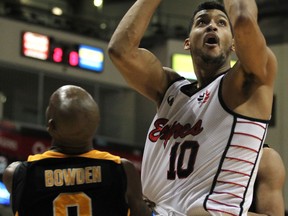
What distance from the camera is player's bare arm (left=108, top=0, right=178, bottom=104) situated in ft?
12.3

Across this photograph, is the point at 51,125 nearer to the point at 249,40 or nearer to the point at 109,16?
the point at 249,40

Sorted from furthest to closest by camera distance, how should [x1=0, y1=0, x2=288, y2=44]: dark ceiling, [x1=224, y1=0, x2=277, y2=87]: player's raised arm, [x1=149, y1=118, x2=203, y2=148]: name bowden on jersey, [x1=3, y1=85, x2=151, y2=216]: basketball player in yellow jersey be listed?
1. [x1=0, y1=0, x2=288, y2=44]: dark ceiling
2. [x1=149, y1=118, x2=203, y2=148]: name bowden on jersey
3. [x1=224, y1=0, x2=277, y2=87]: player's raised arm
4. [x1=3, y1=85, x2=151, y2=216]: basketball player in yellow jersey

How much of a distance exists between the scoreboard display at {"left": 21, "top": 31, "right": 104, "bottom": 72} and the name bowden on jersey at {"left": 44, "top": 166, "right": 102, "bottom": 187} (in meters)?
15.2

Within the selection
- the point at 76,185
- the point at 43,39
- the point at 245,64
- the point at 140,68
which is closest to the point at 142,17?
the point at 140,68

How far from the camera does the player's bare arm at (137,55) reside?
3754 millimetres

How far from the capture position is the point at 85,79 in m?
19.1

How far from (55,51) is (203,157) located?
14969 mm

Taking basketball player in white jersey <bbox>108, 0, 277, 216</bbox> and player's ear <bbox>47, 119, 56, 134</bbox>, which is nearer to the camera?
player's ear <bbox>47, 119, 56, 134</bbox>

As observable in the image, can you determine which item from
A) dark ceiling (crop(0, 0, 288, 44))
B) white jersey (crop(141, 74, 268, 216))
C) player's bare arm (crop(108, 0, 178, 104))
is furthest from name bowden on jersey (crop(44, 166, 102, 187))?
dark ceiling (crop(0, 0, 288, 44))

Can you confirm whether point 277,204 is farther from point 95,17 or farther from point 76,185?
point 95,17

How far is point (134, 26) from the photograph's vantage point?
3.74 metres

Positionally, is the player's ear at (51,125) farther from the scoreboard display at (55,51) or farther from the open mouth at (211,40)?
the scoreboard display at (55,51)

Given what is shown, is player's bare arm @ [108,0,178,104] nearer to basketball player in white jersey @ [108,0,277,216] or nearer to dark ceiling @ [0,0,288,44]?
basketball player in white jersey @ [108,0,277,216]

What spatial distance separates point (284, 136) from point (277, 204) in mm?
14532
